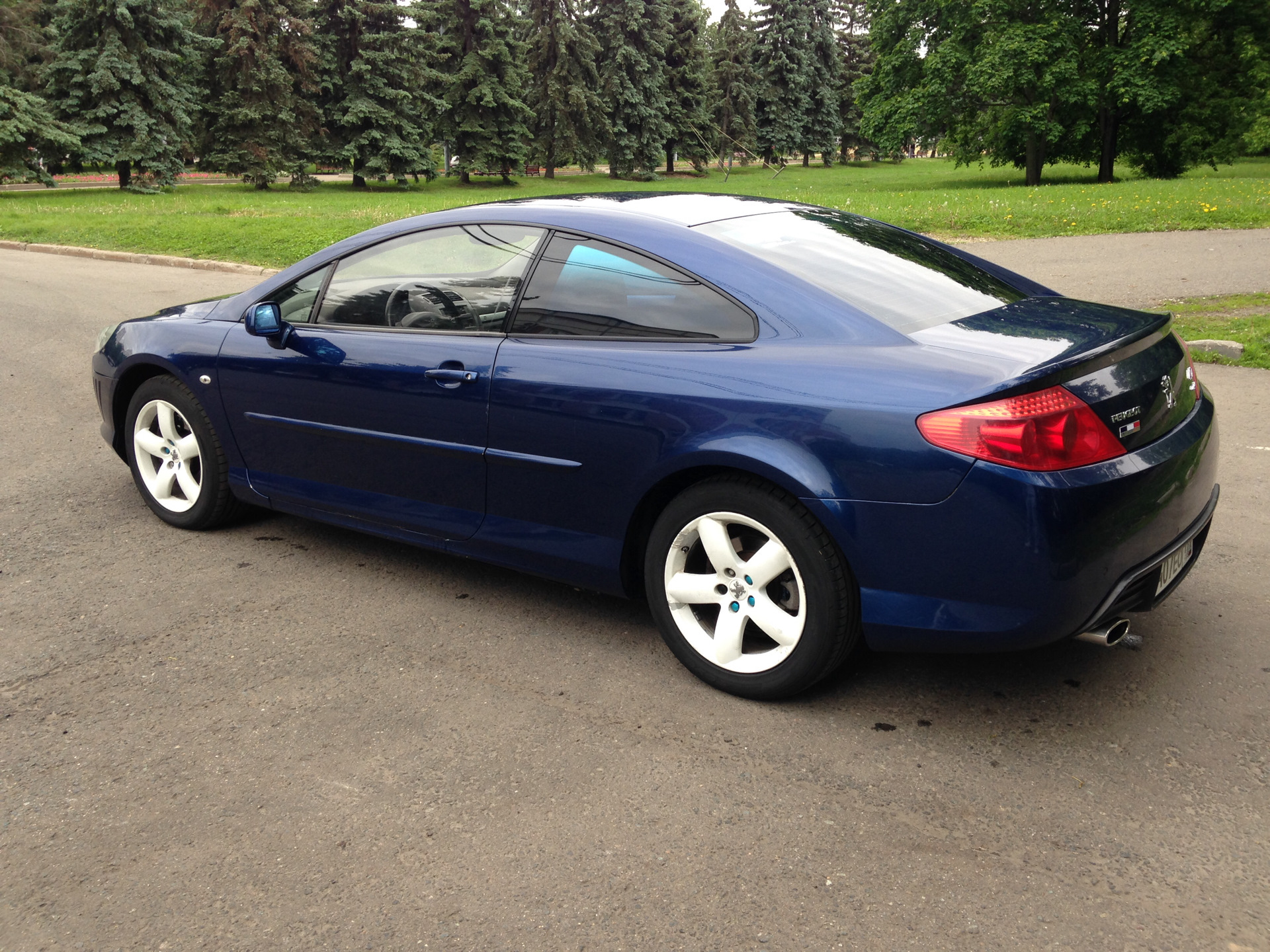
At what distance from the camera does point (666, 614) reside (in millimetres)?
3477

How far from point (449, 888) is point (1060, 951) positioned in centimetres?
134

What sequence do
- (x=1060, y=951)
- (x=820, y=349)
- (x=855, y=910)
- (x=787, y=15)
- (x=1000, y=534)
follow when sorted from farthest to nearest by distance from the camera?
1. (x=787, y=15)
2. (x=820, y=349)
3. (x=1000, y=534)
4. (x=855, y=910)
5. (x=1060, y=951)

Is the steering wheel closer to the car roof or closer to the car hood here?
the car roof

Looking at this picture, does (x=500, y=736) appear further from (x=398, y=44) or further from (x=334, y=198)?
(x=398, y=44)

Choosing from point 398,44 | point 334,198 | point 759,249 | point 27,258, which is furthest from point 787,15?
point 759,249

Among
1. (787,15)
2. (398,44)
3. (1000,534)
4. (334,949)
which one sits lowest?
(334,949)

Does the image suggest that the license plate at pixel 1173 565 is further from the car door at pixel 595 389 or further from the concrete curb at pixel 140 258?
the concrete curb at pixel 140 258

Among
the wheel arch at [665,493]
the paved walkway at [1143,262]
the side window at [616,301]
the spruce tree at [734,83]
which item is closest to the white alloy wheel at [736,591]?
the wheel arch at [665,493]

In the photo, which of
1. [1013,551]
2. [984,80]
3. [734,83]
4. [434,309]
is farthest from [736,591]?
[734,83]

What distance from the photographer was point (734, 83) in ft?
200

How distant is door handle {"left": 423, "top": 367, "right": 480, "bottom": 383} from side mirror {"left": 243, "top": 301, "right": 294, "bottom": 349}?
2.67 ft


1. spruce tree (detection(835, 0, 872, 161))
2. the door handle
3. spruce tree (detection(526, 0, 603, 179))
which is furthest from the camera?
spruce tree (detection(835, 0, 872, 161))

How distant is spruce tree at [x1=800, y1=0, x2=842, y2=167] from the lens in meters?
65.2

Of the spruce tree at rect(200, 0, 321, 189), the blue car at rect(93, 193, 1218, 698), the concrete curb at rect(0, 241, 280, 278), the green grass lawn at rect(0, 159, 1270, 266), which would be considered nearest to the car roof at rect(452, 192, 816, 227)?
the blue car at rect(93, 193, 1218, 698)
